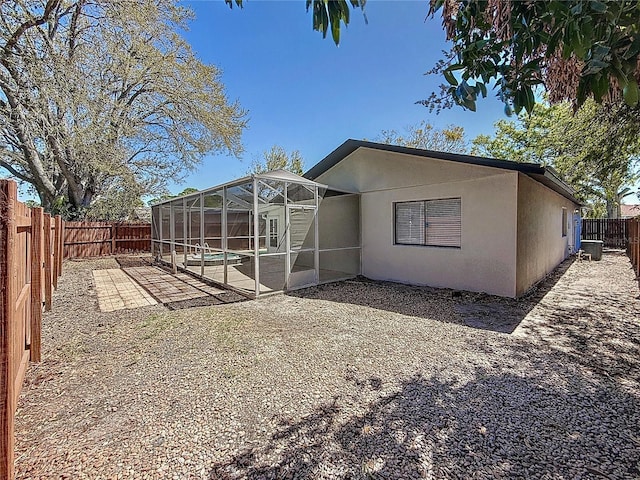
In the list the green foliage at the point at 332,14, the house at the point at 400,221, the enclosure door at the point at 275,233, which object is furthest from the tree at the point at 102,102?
the green foliage at the point at 332,14

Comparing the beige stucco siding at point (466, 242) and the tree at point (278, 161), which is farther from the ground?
the tree at point (278, 161)

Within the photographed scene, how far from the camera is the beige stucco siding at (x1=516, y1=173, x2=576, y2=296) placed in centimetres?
664

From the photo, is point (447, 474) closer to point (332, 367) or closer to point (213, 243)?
point (332, 367)

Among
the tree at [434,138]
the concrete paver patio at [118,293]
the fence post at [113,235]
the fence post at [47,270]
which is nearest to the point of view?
the fence post at [47,270]

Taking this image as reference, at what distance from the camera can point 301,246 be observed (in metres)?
7.90

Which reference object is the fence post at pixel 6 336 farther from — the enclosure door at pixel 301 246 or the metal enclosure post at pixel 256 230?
the enclosure door at pixel 301 246

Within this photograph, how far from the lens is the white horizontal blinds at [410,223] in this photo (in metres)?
8.03

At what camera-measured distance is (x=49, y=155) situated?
13.3 m

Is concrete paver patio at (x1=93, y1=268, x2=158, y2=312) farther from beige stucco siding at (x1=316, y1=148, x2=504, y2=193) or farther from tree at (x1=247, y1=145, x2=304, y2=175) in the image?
tree at (x1=247, y1=145, x2=304, y2=175)

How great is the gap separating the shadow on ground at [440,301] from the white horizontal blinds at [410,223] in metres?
1.24

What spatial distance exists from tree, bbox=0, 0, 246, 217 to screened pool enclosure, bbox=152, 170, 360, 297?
3.91 meters

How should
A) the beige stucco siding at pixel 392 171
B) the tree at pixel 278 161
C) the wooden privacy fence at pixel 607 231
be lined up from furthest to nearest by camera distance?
the tree at pixel 278 161, the wooden privacy fence at pixel 607 231, the beige stucco siding at pixel 392 171

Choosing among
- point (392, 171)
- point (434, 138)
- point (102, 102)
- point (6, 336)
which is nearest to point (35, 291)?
point (6, 336)

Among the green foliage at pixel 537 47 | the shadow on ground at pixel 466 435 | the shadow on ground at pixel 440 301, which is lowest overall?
the shadow on ground at pixel 466 435
